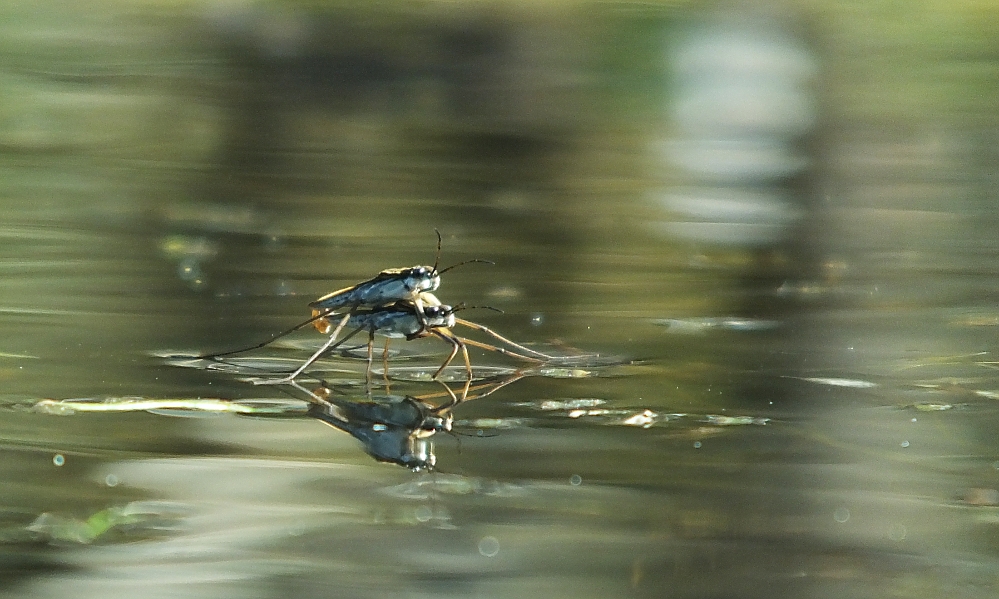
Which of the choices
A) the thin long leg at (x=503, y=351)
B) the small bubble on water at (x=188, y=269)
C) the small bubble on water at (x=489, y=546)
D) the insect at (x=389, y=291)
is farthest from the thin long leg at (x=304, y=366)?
the small bubble on water at (x=188, y=269)

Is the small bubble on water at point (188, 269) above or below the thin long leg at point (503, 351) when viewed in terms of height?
above

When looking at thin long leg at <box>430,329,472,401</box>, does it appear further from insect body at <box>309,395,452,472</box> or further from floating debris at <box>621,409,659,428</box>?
floating debris at <box>621,409,659,428</box>

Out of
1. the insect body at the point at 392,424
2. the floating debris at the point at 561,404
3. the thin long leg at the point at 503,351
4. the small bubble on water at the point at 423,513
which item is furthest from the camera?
the thin long leg at the point at 503,351

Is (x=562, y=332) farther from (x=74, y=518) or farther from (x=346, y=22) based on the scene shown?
(x=346, y=22)

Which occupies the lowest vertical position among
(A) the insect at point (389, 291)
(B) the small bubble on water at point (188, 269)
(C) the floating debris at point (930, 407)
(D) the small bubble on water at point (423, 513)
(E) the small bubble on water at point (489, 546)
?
(E) the small bubble on water at point (489, 546)

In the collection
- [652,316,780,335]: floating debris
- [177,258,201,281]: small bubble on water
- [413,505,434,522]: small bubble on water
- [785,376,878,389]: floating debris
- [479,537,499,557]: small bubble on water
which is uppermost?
[177,258,201,281]: small bubble on water

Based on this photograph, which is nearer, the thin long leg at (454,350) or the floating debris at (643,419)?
the floating debris at (643,419)

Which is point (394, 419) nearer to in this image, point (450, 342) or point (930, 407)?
point (450, 342)

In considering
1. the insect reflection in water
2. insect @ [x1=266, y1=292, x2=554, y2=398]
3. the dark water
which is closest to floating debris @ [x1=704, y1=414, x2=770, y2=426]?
the dark water

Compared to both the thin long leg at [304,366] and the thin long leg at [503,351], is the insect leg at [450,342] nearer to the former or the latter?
the thin long leg at [503,351]
